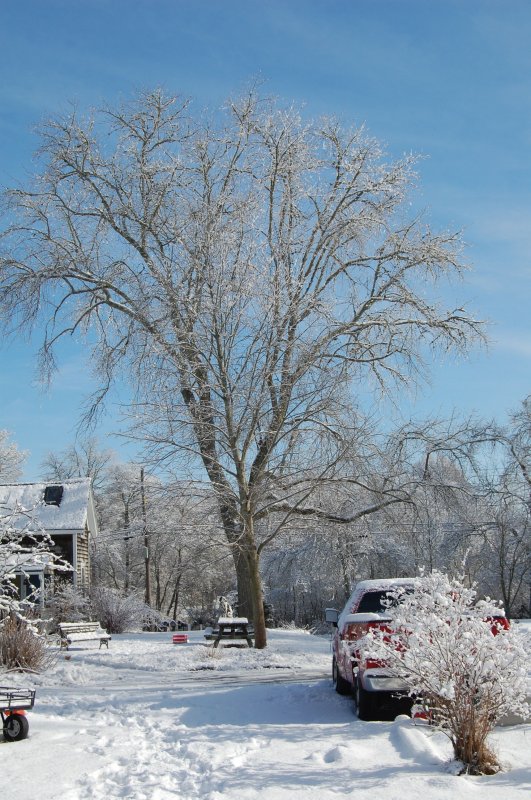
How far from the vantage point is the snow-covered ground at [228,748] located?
581cm

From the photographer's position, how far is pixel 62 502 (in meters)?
35.2

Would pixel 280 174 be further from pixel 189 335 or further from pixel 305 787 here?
pixel 305 787

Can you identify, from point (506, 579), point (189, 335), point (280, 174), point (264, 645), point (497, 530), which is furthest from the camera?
point (506, 579)

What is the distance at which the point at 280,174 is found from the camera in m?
22.4

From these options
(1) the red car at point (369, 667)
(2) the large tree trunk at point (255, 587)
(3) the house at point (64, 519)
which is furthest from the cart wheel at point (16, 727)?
(3) the house at point (64, 519)

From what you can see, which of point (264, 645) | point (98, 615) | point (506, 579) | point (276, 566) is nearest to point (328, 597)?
point (276, 566)

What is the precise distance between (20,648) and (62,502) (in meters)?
23.0

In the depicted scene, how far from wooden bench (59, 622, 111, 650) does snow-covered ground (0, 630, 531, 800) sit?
6.76 m

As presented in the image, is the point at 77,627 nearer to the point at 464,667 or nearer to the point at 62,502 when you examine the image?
the point at 62,502

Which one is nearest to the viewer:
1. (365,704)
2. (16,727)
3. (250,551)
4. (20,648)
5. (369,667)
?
Result: (16,727)

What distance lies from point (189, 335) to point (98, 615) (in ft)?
45.5

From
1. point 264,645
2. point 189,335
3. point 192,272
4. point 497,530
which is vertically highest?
point 192,272

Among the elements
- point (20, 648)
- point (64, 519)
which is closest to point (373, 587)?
point (20, 648)

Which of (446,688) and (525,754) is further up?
(446,688)
